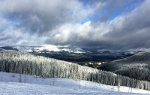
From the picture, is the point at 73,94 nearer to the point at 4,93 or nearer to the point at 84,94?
the point at 84,94

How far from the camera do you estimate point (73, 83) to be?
190m

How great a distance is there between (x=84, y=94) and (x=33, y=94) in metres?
8.18

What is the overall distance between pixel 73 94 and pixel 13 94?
363 inches

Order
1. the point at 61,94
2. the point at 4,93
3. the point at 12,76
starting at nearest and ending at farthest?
the point at 4,93 → the point at 61,94 → the point at 12,76

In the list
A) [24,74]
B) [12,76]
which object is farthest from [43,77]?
[12,76]

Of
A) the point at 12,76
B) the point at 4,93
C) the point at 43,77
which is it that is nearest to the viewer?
the point at 4,93

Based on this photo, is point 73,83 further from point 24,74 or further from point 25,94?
point 25,94

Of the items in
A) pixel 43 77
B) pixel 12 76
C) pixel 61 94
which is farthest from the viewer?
pixel 43 77

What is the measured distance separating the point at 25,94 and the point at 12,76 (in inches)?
5156

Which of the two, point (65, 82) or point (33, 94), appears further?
point (65, 82)

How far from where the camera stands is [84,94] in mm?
56250

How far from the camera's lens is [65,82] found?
620 feet

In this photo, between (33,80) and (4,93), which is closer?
(4,93)

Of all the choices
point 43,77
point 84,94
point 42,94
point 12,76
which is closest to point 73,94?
point 84,94
